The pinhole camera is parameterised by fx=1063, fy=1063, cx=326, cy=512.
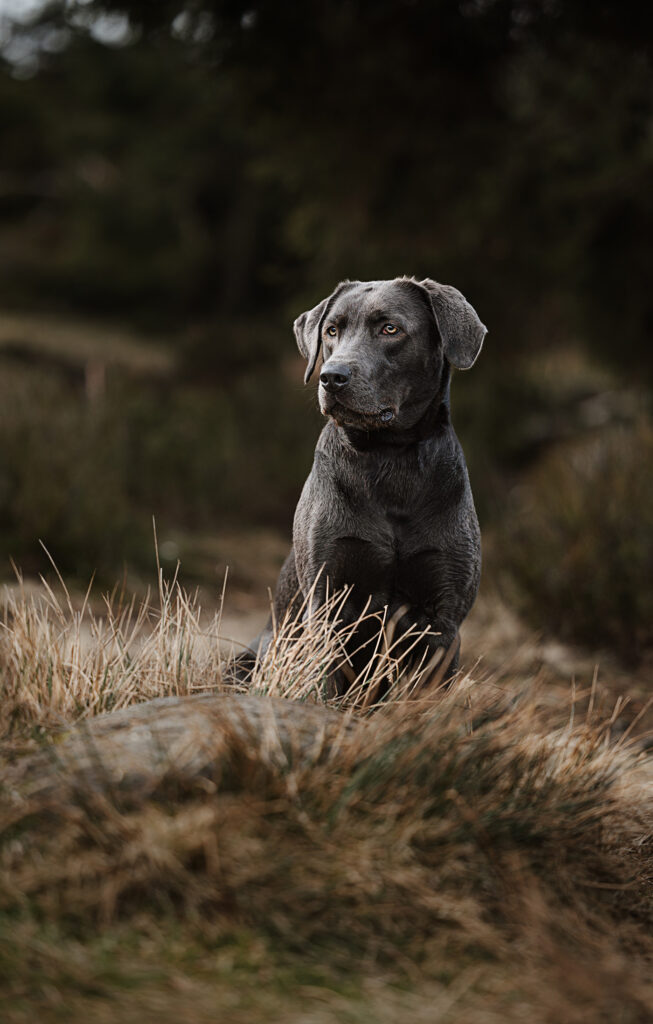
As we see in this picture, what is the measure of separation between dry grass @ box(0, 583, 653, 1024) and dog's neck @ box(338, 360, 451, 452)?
658 mm

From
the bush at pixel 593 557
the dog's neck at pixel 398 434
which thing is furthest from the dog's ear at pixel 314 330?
the bush at pixel 593 557

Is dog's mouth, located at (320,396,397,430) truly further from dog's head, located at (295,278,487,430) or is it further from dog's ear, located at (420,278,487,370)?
dog's ear, located at (420,278,487,370)

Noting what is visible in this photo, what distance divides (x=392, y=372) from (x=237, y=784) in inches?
47.4

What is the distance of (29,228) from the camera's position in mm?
20172

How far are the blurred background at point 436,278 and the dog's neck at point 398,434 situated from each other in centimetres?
327

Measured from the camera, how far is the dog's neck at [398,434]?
3096mm

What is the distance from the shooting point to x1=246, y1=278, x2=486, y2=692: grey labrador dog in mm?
2994

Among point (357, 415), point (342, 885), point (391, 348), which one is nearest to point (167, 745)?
point (342, 885)

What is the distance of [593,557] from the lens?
245 inches

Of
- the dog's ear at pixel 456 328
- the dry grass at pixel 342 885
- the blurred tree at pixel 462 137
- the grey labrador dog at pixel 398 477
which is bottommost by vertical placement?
the dry grass at pixel 342 885

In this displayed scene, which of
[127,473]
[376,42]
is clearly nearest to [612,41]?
[376,42]

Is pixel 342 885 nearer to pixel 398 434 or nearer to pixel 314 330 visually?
pixel 398 434

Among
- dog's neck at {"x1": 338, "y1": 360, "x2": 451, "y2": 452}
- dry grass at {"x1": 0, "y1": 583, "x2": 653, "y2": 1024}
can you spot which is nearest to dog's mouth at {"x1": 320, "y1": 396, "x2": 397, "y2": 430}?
dog's neck at {"x1": 338, "y1": 360, "x2": 451, "y2": 452}

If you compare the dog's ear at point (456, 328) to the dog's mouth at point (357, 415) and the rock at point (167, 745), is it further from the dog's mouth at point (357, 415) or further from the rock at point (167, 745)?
the rock at point (167, 745)
